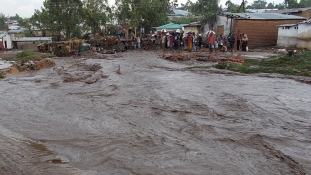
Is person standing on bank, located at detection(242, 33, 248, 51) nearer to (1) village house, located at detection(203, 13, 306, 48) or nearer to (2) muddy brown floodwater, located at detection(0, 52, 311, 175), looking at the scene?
(1) village house, located at detection(203, 13, 306, 48)

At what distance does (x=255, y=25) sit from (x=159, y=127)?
19.8 metres

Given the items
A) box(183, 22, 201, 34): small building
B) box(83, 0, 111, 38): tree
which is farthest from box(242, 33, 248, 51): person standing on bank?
box(83, 0, 111, 38): tree

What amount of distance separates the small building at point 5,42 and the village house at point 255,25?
34.0 metres

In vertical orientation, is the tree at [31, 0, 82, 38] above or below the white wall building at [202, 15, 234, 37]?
above

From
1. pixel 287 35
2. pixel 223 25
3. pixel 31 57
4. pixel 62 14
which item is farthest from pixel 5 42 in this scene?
pixel 287 35

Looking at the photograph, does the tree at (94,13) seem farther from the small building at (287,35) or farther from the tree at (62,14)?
the small building at (287,35)

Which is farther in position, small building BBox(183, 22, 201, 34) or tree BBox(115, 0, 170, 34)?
tree BBox(115, 0, 170, 34)

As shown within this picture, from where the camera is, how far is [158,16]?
1409 inches

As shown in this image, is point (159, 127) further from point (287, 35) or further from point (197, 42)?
point (287, 35)

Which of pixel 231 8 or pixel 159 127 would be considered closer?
pixel 159 127

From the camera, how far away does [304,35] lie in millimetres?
20516

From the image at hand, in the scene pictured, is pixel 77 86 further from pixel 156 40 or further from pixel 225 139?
pixel 156 40

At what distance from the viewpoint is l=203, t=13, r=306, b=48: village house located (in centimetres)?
2322

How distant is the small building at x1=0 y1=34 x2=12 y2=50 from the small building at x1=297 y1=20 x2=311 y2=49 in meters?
40.2
